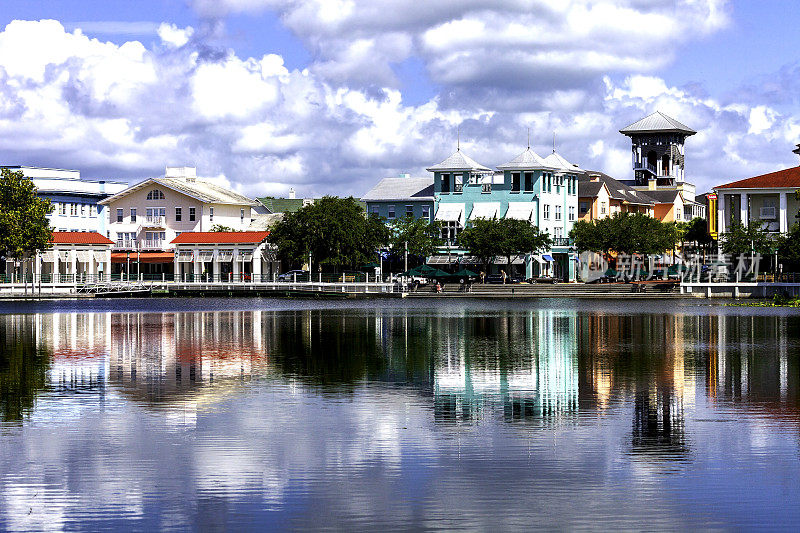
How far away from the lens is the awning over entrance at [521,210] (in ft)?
359

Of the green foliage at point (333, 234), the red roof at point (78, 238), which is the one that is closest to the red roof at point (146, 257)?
the red roof at point (78, 238)

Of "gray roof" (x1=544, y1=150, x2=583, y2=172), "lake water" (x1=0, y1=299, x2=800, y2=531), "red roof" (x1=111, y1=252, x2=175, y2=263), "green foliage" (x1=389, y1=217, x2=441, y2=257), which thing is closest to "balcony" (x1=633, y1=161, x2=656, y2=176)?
"gray roof" (x1=544, y1=150, x2=583, y2=172)

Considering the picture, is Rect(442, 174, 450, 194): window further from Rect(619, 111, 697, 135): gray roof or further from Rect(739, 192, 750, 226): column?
Rect(619, 111, 697, 135): gray roof

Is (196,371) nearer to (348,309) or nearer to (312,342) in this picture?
(312,342)

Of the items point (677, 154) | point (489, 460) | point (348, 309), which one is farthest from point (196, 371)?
point (677, 154)

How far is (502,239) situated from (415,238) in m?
8.10

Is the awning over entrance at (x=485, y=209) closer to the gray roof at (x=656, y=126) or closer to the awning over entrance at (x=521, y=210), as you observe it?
the awning over entrance at (x=521, y=210)

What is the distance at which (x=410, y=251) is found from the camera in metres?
105

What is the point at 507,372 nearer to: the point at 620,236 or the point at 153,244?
the point at 620,236

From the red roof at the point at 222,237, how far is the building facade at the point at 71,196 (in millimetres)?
15468

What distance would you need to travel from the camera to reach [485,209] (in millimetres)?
111562

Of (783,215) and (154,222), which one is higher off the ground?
(154,222)

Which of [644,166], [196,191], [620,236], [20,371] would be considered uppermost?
[644,166]

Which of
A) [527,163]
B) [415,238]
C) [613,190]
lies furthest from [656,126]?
[415,238]
